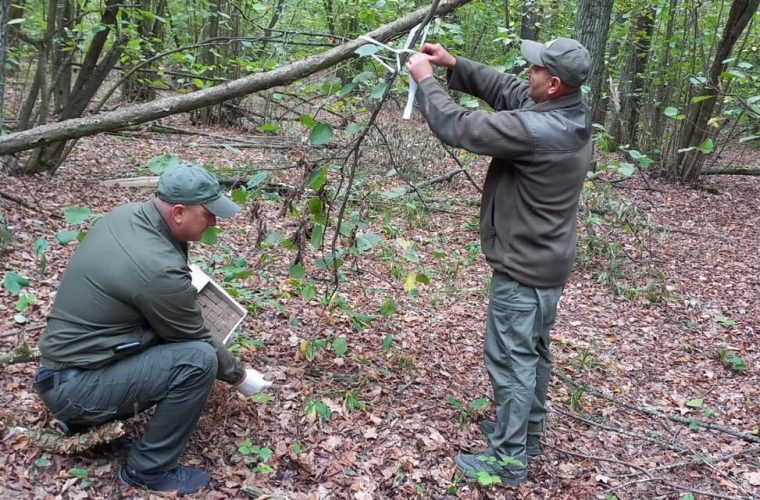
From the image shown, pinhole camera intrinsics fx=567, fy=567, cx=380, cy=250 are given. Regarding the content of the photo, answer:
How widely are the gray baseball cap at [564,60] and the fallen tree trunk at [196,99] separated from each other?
0.81 m

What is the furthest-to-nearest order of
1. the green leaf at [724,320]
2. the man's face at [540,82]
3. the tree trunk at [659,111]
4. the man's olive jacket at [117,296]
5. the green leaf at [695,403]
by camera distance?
the tree trunk at [659,111] → the green leaf at [724,320] → the green leaf at [695,403] → the man's face at [540,82] → the man's olive jacket at [117,296]

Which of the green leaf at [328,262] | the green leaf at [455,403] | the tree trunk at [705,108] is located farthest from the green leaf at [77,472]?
the tree trunk at [705,108]

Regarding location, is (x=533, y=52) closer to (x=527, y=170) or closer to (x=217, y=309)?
(x=527, y=170)

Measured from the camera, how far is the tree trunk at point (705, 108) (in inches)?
332

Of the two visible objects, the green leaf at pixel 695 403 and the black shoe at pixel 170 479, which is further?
the green leaf at pixel 695 403

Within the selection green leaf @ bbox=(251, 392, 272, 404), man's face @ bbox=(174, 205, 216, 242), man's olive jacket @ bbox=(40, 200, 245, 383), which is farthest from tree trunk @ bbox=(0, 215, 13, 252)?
man's face @ bbox=(174, 205, 216, 242)

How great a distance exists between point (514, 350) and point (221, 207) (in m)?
1.55

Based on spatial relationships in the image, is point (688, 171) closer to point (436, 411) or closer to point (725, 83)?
point (725, 83)

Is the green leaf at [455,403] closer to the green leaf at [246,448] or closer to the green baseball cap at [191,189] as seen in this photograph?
the green leaf at [246,448]

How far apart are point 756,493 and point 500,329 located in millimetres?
1728

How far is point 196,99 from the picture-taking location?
2.93 metres

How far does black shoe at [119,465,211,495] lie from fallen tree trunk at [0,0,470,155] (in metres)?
1.73

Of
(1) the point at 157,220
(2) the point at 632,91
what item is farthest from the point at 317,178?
Answer: (2) the point at 632,91

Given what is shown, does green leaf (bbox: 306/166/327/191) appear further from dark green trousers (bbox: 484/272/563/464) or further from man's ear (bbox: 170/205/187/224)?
dark green trousers (bbox: 484/272/563/464)
